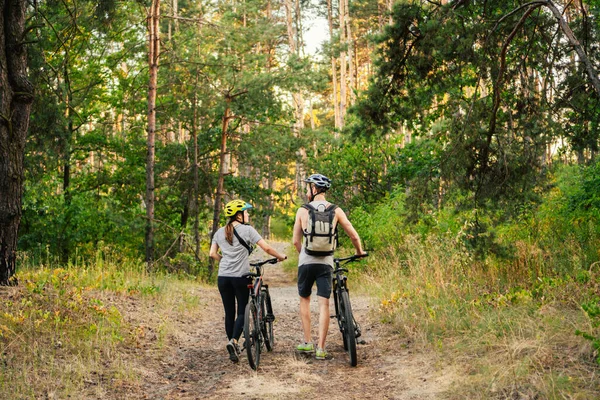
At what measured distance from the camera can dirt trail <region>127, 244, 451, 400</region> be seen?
5613 millimetres

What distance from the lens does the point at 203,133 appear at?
64.4 ft

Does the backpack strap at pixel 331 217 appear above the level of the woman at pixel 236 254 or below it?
above

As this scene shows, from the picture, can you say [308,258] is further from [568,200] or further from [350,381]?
[568,200]

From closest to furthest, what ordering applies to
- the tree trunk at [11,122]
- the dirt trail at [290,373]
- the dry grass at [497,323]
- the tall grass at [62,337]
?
the dry grass at [497,323]
the tall grass at [62,337]
the dirt trail at [290,373]
the tree trunk at [11,122]

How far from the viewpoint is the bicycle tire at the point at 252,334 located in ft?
21.2

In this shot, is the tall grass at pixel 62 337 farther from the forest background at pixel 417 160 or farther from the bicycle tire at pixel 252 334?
the bicycle tire at pixel 252 334

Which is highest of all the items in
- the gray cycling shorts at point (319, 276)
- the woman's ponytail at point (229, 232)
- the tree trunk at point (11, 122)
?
the tree trunk at point (11, 122)

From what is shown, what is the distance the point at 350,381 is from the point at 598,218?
5.45 m

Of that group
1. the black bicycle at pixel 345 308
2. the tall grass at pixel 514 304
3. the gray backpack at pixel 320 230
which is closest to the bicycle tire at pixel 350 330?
the black bicycle at pixel 345 308

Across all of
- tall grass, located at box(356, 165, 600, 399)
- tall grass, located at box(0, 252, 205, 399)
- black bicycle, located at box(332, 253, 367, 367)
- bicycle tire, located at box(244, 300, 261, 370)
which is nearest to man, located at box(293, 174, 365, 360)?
black bicycle, located at box(332, 253, 367, 367)

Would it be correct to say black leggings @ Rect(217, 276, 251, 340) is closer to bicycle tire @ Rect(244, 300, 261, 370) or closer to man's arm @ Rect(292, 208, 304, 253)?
bicycle tire @ Rect(244, 300, 261, 370)

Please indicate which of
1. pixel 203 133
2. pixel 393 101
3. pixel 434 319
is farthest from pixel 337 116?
pixel 434 319

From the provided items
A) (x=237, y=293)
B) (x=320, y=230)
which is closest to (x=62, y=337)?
(x=237, y=293)

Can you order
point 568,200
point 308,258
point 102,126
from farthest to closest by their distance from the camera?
point 102,126
point 568,200
point 308,258
